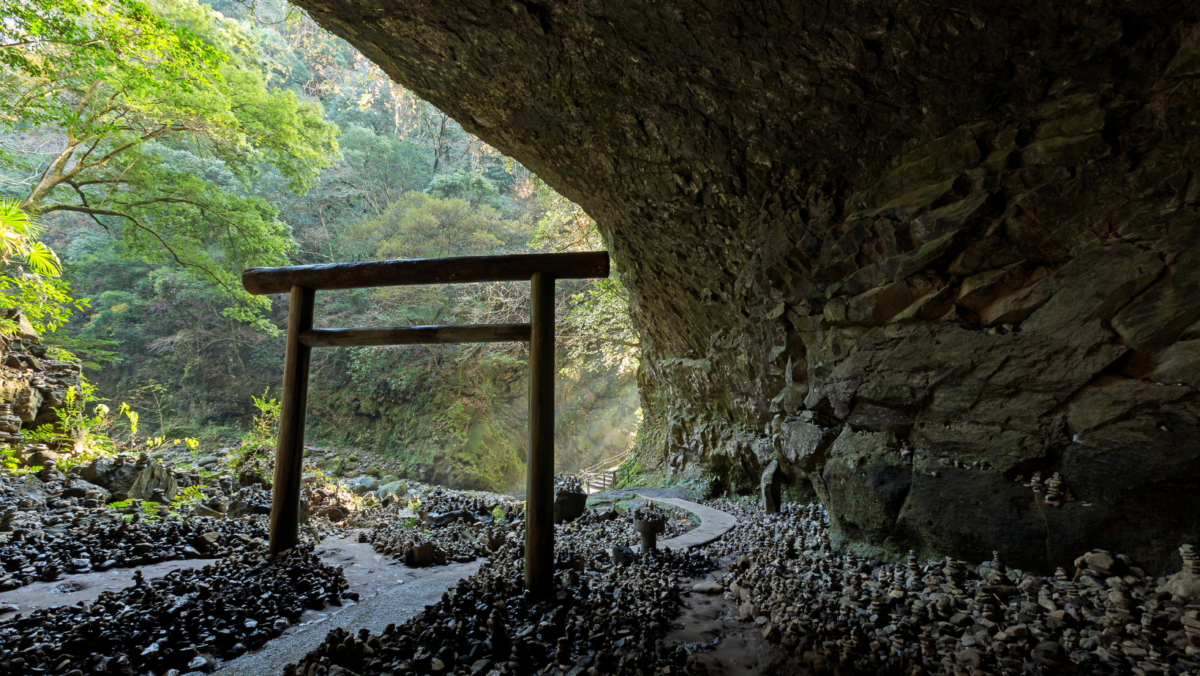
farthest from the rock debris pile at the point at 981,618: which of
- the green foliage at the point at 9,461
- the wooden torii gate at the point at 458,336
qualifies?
the green foliage at the point at 9,461

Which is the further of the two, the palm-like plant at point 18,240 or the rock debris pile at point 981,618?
the palm-like plant at point 18,240

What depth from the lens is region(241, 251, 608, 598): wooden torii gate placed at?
324 centimetres

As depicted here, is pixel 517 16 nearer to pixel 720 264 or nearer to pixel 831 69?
pixel 831 69

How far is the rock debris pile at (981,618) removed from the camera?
2.05 meters

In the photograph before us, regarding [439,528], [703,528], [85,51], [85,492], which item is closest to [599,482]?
[439,528]

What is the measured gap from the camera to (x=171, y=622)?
255 cm

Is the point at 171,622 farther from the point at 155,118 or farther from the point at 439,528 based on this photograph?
the point at 155,118

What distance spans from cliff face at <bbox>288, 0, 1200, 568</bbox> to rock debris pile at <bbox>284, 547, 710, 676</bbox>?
204 cm

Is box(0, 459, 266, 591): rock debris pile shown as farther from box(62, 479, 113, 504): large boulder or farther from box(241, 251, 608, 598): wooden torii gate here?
box(241, 251, 608, 598): wooden torii gate

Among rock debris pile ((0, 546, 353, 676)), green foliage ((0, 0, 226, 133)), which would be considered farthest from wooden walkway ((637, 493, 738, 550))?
green foliage ((0, 0, 226, 133))

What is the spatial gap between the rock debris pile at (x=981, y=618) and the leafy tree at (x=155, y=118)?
1063 cm

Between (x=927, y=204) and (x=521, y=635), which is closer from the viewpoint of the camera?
(x=521, y=635)

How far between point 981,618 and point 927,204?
2.84 metres

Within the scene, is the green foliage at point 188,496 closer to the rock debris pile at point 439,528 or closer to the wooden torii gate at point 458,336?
the rock debris pile at point 439,528
